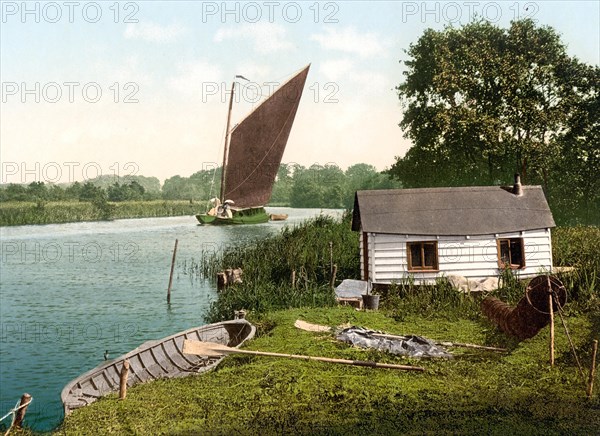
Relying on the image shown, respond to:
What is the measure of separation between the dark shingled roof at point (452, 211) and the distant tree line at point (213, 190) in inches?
916

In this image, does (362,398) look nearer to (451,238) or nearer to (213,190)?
(451,238)

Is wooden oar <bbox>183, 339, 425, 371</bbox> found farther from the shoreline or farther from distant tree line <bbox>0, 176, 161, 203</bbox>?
distant tree line <bbox>0, 176, 161, 203</bbox>

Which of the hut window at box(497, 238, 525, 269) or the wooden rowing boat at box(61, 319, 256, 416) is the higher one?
the hut window at box(497, 238, 525, 269)

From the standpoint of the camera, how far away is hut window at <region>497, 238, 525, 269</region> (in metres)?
18.2

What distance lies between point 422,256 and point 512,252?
3125mm

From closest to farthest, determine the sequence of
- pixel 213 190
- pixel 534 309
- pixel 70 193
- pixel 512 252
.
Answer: pixel 534 309, pixel 512 252, pixel 70 193, pixel 213 190

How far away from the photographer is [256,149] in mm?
47188

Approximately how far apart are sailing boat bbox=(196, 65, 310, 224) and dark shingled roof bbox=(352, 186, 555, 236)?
27853 millimetres

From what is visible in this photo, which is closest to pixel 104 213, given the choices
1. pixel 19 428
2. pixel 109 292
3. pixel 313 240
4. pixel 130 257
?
pixel 130 257

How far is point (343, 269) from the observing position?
21.7 metres

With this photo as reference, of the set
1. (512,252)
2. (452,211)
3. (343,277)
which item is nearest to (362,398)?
(452,211)

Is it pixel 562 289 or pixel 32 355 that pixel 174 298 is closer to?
pixel 32 355

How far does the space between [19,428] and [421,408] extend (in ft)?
21.4

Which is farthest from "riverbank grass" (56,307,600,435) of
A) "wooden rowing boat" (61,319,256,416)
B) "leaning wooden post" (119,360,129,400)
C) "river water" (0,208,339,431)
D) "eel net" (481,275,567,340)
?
"river water" (0,208,339,431)
